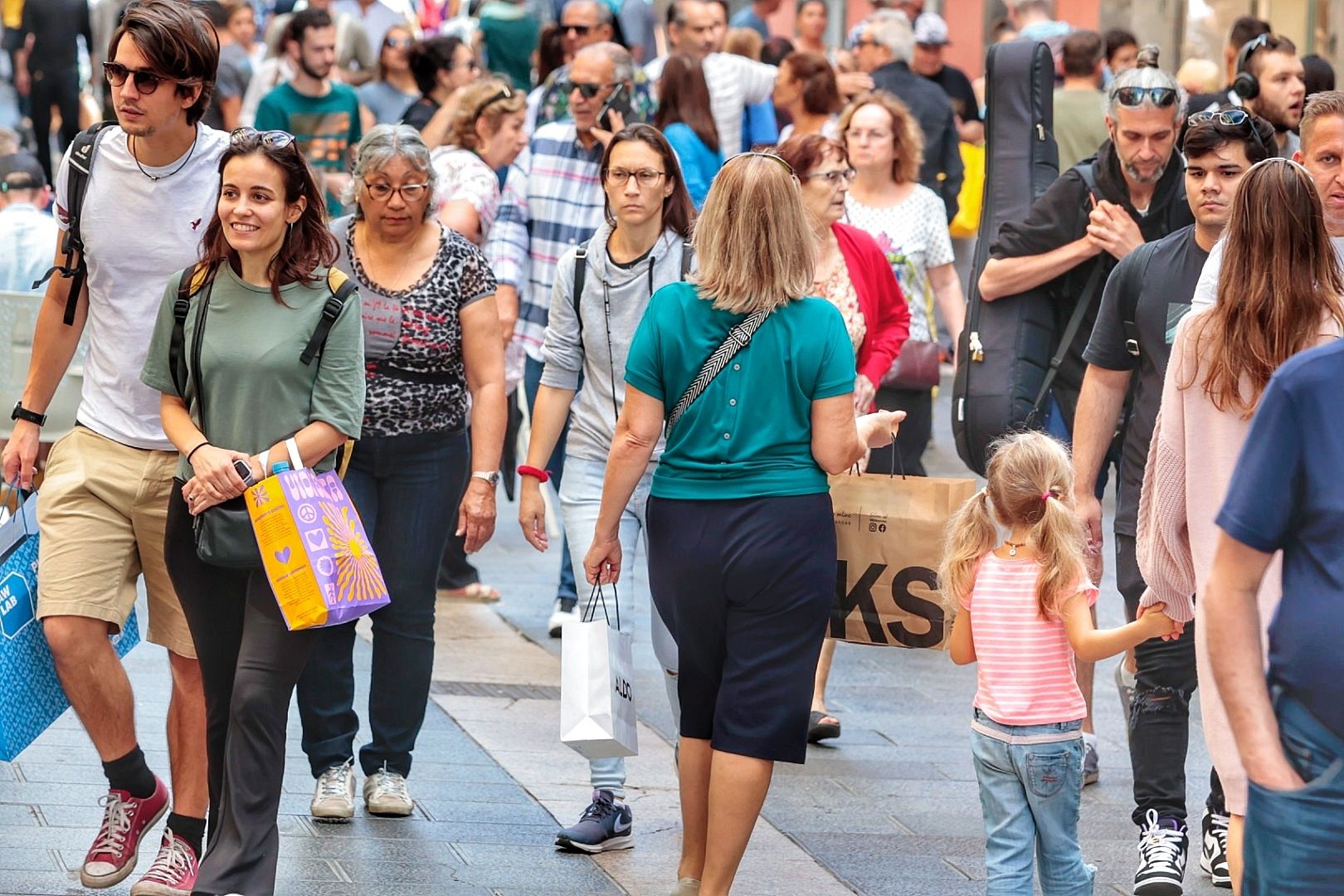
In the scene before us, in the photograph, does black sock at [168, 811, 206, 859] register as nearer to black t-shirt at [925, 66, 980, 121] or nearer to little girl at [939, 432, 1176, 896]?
little girl at [939, 432, 1176, 896]

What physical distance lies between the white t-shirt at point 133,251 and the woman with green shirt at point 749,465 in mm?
1178

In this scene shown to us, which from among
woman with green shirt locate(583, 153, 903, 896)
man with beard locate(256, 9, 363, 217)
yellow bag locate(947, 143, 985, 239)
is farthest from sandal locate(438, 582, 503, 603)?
yellow bag locate(947, 143, 985, 239)

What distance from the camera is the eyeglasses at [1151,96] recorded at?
20.1 feet

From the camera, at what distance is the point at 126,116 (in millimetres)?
4965

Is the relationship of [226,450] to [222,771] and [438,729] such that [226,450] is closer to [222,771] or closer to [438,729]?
[222,771]

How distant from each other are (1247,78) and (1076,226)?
2339 millimetres

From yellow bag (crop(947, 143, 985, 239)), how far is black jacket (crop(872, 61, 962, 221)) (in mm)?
367

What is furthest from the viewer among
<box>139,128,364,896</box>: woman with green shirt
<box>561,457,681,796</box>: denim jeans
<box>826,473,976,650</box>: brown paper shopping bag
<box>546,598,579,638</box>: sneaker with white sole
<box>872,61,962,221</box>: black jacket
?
<box>872,61,962,221</box>: black jacket

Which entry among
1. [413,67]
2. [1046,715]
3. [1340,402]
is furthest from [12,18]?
[1340,402]

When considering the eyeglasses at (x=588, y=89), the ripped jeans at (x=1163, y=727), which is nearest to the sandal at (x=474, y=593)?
the eyeglasses at (x=588, y=89)

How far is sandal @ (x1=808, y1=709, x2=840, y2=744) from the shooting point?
6879 mm

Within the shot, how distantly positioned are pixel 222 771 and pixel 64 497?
766mm

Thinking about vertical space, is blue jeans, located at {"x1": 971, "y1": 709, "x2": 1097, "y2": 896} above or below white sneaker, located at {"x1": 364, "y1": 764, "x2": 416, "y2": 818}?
above

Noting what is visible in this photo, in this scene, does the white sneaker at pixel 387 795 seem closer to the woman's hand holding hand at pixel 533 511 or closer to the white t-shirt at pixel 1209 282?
the woman's hand holding hand at pixel 533 511
